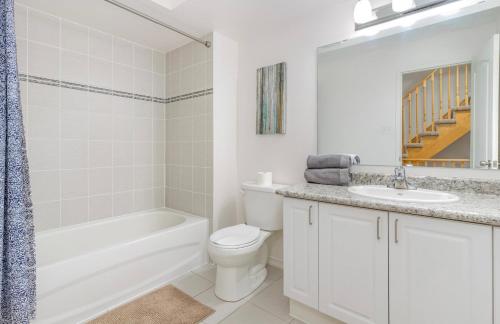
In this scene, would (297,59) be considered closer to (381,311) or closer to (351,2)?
(351,2)

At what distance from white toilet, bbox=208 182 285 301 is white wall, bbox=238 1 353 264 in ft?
0.89

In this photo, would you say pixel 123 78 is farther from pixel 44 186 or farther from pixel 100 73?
pixel 44 186

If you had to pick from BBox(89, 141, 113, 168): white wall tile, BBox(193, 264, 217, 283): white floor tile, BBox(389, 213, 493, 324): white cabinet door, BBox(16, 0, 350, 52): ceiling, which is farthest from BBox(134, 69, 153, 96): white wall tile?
BBox(389, 213, 493, 324): white cabinet door

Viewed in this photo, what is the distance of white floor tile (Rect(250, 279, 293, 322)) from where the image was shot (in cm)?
168

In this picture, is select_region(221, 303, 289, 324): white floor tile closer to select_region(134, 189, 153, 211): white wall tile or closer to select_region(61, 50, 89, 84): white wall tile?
select_region(134, 189, 153, 211): white wall tile

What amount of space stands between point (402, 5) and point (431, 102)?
0.64m

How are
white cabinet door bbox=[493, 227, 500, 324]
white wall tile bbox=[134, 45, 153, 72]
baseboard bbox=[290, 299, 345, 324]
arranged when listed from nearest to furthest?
white cabinet door bbox=[493, 227, 500, 324] < baseboard bbox=[290, 299, 345, 324] < white wall tile bbox=[134, 45, 153, 72]

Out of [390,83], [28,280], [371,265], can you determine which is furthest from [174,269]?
[390,83]

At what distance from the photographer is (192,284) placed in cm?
204

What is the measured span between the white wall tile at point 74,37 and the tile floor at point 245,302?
2166mm

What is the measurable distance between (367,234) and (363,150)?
72 centimetres

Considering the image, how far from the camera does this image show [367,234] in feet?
4.20

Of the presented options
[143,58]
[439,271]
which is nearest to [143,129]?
[143,58]

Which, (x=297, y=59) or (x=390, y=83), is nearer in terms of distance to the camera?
(x=390, y=83)
